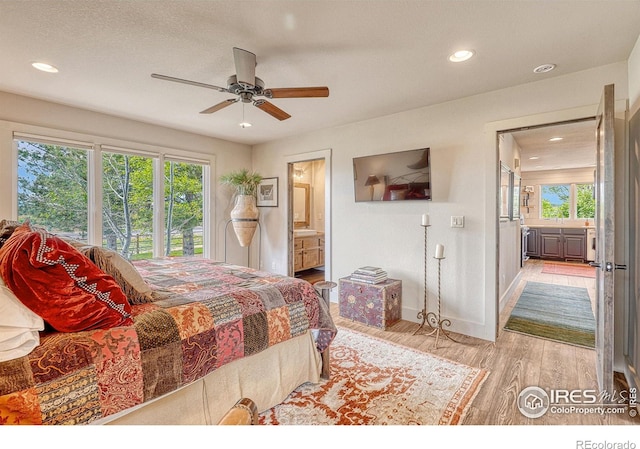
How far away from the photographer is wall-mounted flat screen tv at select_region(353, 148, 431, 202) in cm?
337

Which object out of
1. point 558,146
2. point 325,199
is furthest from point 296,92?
point 558,146

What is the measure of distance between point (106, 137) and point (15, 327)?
3.37m

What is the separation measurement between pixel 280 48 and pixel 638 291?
9.85ft

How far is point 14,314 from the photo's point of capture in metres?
1.14

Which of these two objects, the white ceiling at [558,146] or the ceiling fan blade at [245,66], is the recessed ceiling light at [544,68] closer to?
the white ceiling at [558,146]

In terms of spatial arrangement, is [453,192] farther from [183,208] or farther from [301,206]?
[301,206]

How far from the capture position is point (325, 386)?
2191 millimetres

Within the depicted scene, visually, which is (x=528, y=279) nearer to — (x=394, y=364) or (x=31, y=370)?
(x=394, y=364)

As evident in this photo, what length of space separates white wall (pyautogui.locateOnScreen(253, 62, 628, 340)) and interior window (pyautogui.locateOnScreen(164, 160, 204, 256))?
Answer: 2.28 m

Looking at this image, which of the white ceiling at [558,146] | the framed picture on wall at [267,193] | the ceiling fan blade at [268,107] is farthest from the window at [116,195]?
the white ceiling at [558,146]

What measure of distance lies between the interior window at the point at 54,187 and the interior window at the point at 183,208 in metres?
1.01

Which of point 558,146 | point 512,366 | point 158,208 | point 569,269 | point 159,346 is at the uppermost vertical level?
point 558,146

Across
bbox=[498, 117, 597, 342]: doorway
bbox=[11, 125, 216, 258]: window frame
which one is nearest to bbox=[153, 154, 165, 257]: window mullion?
bbox=[11, 125, 216, 258]: window frame
